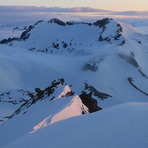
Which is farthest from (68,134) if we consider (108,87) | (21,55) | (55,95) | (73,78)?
(21,55)

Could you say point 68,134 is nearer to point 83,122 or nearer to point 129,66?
point 83,122

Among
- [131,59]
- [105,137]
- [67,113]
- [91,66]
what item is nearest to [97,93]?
[91,66]

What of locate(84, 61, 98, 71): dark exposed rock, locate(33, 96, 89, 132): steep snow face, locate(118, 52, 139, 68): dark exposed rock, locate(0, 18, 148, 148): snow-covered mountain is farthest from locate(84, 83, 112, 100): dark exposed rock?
locate(33, 96, 89, 132): steep snow face

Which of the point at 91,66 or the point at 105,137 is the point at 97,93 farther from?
the point at 105,137

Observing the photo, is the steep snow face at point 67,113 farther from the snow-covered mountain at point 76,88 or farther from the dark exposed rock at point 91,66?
the dark exposed rock at point 91,66

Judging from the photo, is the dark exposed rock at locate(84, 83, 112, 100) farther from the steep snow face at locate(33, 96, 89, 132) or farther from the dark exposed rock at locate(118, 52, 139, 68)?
the steep snow face at locate(33, 96, 89, 132)

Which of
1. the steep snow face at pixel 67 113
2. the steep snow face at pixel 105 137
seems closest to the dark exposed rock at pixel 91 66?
the steep snow face at pixel 67 113
